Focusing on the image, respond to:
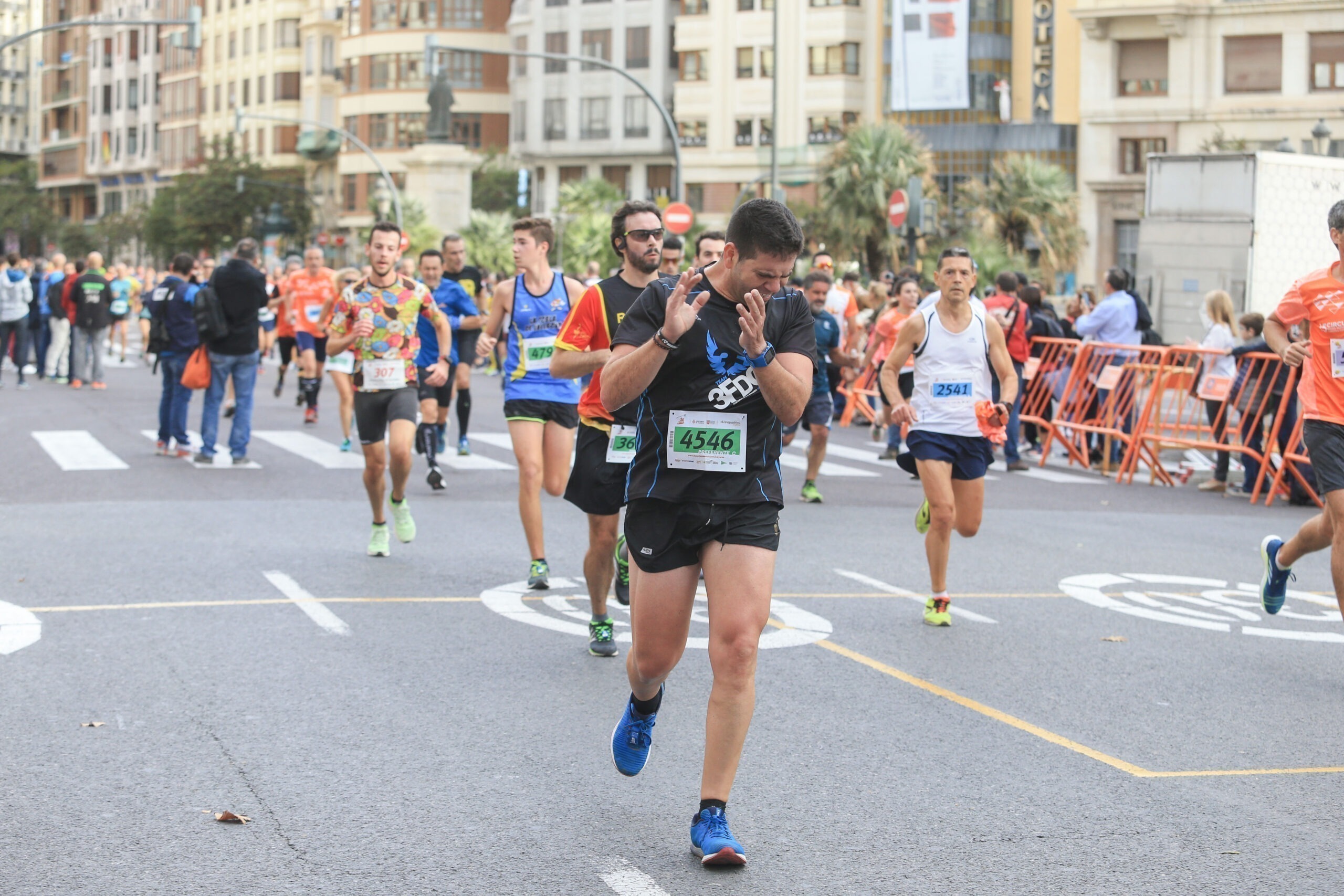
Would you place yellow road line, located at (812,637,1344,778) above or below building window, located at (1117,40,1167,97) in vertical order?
below

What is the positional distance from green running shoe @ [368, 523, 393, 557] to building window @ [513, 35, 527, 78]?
72.9 m

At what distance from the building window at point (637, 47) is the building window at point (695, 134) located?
14.5ft

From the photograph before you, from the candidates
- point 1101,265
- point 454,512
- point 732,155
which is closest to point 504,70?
point 732,155

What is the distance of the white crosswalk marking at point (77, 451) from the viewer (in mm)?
15828

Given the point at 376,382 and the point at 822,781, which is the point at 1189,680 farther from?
the point at 376,382

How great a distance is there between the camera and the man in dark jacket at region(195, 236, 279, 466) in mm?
16109

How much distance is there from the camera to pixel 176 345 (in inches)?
677

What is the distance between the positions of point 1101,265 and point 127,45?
81010 mm

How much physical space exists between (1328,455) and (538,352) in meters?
4.02

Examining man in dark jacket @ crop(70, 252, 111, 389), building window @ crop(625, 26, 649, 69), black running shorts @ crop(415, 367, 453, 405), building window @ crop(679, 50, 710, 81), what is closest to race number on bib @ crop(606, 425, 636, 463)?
black running shorts @ crop(415, 367, 453, 405)

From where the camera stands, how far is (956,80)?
67.5 metres

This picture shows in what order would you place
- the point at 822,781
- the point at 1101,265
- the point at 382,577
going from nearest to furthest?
the point at 822,781 → the point at 382,577 → the point at 1101,265

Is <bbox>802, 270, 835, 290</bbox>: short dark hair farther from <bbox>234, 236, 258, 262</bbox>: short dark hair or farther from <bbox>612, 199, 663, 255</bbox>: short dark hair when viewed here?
<bbox>612, 199, 663, 255</bbox>: short dark hair

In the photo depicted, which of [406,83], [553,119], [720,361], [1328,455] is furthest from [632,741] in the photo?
[406,83]
